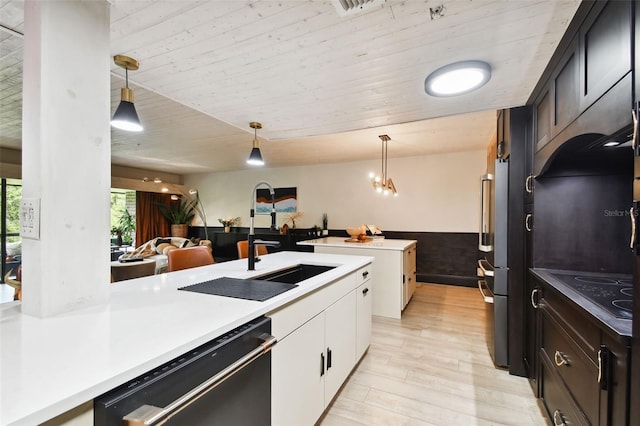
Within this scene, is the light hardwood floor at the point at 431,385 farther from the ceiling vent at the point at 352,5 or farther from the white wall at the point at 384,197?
the white wall at the point at 384,197

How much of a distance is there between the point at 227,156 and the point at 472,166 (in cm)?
477

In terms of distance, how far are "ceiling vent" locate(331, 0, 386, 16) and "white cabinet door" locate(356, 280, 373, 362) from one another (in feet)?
6.02

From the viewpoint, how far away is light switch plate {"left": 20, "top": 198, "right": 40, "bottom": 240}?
0.97m

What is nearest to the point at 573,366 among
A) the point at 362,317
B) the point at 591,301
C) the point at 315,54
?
the point at 591,301

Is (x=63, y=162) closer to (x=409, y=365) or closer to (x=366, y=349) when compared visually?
(x=366, y=349)

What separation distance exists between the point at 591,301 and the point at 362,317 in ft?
4.86

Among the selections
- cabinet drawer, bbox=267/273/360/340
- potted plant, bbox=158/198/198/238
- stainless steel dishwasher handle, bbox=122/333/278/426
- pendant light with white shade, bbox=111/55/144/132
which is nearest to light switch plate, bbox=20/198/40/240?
pendant light with white shade, bbox=111/55/144/132

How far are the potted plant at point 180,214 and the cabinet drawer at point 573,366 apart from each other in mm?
8405

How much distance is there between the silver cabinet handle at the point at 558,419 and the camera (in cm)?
142

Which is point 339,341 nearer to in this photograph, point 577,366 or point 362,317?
point 362,317

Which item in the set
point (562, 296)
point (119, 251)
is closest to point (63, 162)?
point (562, 296)

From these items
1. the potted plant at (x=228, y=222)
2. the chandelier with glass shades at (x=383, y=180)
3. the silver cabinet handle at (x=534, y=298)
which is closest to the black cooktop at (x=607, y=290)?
the silver cabinet handle at (x=534, y=298)

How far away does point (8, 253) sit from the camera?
5352 millimetres

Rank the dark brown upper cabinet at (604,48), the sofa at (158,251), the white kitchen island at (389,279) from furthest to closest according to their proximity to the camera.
→ the sofa at (158,251), the white kitchen island at (389,279), the dark brown upper cabinet at (604,48)
